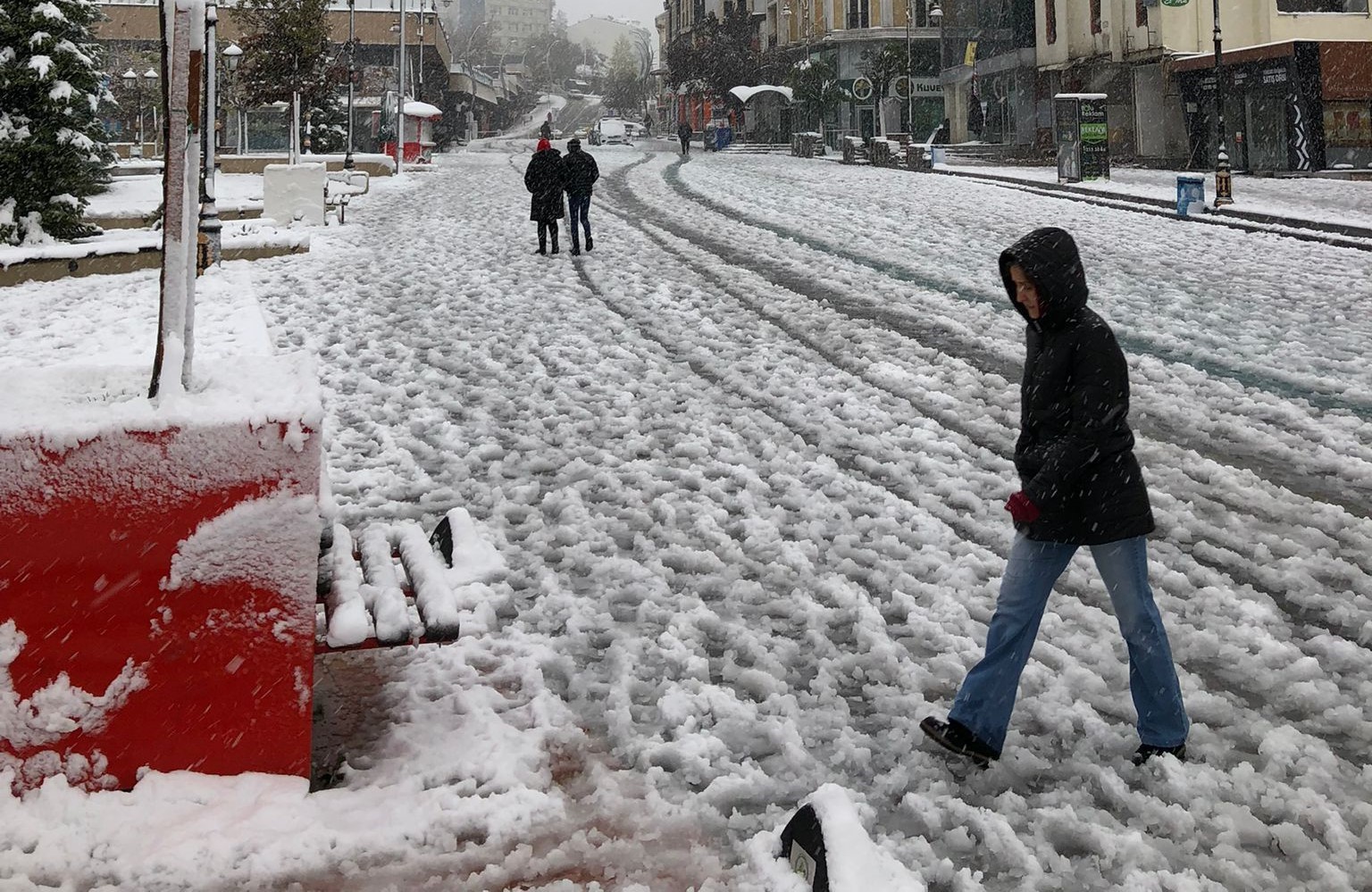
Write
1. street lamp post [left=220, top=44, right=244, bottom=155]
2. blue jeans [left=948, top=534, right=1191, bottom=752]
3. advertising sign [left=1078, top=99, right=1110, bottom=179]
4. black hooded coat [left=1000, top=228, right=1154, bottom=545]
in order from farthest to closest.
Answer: advertising sign [left=1078, top=99, right=1110, bottom=179] < street lamp post [left=220, top=44, right=244, bottom=155] < blue jeans [left=948, top=534, right=1191, bottom=752] < black hooded coat [left=1000, top=228, right=1154, bottom=545]

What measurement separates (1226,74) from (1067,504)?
34885 millimetres

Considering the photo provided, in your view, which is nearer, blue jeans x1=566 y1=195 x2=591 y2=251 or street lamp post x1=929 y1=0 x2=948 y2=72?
blue jeans x1=566 y1=195 x2=591 y2=251

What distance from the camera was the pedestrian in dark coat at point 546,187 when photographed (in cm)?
1664

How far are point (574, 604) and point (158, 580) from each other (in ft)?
6.90

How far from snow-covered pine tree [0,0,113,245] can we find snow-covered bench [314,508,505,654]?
48.6 ft

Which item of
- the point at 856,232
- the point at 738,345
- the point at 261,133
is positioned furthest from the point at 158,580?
the point at 261,133

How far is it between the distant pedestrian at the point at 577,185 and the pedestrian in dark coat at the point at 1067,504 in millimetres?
13541

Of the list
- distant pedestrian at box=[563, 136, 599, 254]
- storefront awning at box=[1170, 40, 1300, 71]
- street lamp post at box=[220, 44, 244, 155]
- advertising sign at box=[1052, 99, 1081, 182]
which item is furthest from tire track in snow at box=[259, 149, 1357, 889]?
storefront awning at box=[1170, 40, 1300, 71]

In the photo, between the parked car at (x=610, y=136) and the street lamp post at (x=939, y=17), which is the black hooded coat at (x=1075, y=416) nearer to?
the street lamp post at (x=939, y=17)

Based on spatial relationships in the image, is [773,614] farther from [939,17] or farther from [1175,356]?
[939,17]

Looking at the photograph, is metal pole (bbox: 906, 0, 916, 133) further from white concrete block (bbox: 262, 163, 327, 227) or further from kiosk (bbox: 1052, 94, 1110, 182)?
white concrete block (bbox: 262, 163, 327, 227)

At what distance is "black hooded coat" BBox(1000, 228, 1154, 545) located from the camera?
3.67 m

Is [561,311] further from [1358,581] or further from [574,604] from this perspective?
[1358,581]

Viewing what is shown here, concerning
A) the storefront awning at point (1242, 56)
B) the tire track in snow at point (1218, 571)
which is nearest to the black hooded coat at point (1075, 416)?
the tire track in snow at point (1218, 571)
